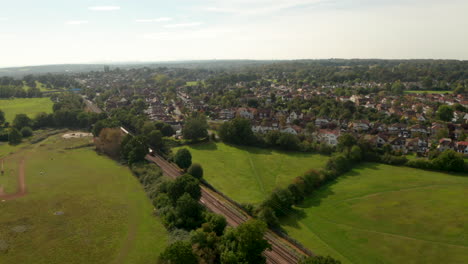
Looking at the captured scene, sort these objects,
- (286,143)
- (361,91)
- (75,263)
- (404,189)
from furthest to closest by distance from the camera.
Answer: (361,91) < (286,143) < (404,189) < (75,263)

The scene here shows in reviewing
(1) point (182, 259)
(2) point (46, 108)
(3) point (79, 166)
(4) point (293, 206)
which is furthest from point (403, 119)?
(2) point (46, 108)

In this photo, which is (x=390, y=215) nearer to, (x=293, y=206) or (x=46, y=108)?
→ (x=293, y=206)

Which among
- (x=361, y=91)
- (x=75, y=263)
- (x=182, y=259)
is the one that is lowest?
(x=75, y=263)

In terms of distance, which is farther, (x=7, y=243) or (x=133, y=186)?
(x=133, y=186)

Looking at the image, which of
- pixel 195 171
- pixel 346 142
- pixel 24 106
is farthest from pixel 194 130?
pixel 24 106

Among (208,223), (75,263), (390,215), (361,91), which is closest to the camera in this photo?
(75,263)

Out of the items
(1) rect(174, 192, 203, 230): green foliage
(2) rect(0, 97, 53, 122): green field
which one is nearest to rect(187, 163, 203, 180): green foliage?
(1) rect(174, 192, 203, 230): green foliage

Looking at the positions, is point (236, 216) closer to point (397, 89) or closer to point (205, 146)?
point (205, 146)
